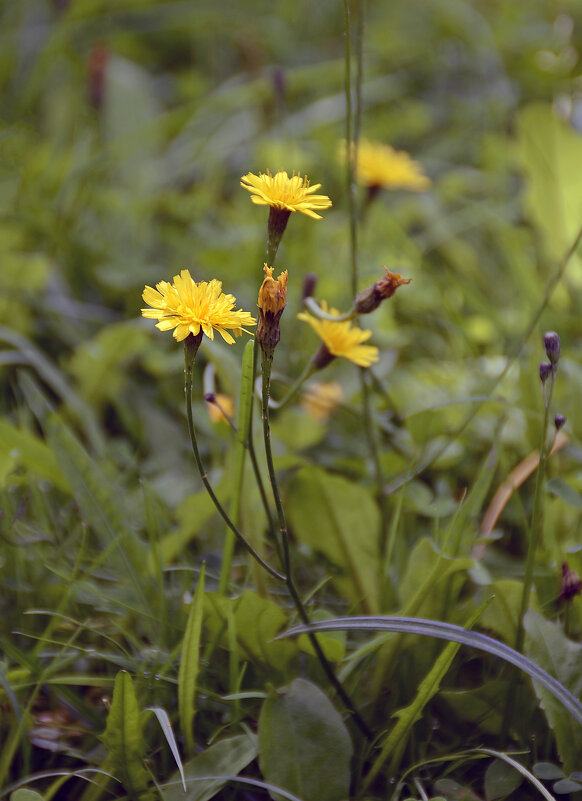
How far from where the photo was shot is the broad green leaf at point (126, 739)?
56 cm

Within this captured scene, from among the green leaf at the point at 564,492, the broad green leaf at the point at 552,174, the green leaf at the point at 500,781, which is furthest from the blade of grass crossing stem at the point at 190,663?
the broad green leaf at the point at 552,174

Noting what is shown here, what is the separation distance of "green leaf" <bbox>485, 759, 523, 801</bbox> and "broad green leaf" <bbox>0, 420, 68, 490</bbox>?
1.91 ft

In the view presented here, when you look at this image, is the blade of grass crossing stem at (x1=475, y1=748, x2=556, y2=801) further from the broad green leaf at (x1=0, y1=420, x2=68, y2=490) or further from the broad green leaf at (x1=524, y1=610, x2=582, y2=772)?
the broad green leaf at (x1=0, y1=420, x2=68, y2=490)

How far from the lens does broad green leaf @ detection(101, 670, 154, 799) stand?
0.56 metres

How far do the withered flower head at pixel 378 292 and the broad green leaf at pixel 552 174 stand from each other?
1021 millimetres

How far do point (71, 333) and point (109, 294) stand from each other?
195 mm

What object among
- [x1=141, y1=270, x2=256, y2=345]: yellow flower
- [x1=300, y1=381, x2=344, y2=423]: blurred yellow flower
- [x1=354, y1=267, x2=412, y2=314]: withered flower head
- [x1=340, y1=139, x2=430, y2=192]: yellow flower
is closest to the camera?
[x1=141, y1=270, x2=256, y2=345]: yellow flower

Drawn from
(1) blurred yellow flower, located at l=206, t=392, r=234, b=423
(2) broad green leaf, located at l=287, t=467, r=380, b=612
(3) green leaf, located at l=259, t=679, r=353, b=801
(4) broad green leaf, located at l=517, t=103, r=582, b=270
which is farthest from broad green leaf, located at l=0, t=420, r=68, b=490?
(4) broad green leaf, located at l=517, t=103, r=582, b=270

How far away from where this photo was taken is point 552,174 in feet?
5.05

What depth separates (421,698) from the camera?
58 centimetres

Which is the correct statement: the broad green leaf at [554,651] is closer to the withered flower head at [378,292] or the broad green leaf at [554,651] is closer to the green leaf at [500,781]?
the green leaf at [500,781]

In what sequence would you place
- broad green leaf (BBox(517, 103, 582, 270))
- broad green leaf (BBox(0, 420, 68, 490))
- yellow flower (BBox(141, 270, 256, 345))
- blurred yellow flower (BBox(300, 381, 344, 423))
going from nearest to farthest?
yellow flower (BBox(141, 270, 256, 345))
broad green leaf (BBox(0, 420, 68, 490))
blurred yellow flower (BBox(300, 381, 344, 423))
broad green leaf (BBox(517, 103, 582, 270))

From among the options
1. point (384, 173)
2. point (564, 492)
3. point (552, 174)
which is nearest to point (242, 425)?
point (564, 492)

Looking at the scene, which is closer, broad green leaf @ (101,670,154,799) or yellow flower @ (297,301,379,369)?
broad green leaf @ (101,670,154,799)
